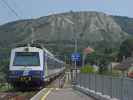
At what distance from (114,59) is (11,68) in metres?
78.3

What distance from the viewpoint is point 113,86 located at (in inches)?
915

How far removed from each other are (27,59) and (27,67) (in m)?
0.99

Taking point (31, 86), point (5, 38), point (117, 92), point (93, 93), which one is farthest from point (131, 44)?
point (117, 92)

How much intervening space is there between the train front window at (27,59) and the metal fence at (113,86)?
778 centimetres

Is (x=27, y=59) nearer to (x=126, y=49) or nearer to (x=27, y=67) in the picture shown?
(x=27, y=67)

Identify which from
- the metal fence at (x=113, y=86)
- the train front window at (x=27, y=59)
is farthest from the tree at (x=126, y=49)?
the metal fence at (x=113, y=86)

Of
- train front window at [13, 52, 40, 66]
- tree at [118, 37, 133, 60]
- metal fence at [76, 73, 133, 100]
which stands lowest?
metal fence at [76, 73, 133, 100]

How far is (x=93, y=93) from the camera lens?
99.5 ft

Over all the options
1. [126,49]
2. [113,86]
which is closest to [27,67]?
[113,86]

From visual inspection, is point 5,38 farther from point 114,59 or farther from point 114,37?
point 114,37

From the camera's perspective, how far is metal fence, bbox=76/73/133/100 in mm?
19344

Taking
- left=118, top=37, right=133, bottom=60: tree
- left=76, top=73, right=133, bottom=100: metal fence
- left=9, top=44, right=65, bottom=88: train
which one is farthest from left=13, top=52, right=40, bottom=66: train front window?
left=118, top=37, right=133, bottom=60: tree

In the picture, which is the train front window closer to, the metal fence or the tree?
the metal fence

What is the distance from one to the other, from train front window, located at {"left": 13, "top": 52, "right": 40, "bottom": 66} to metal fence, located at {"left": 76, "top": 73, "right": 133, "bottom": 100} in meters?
7.78
